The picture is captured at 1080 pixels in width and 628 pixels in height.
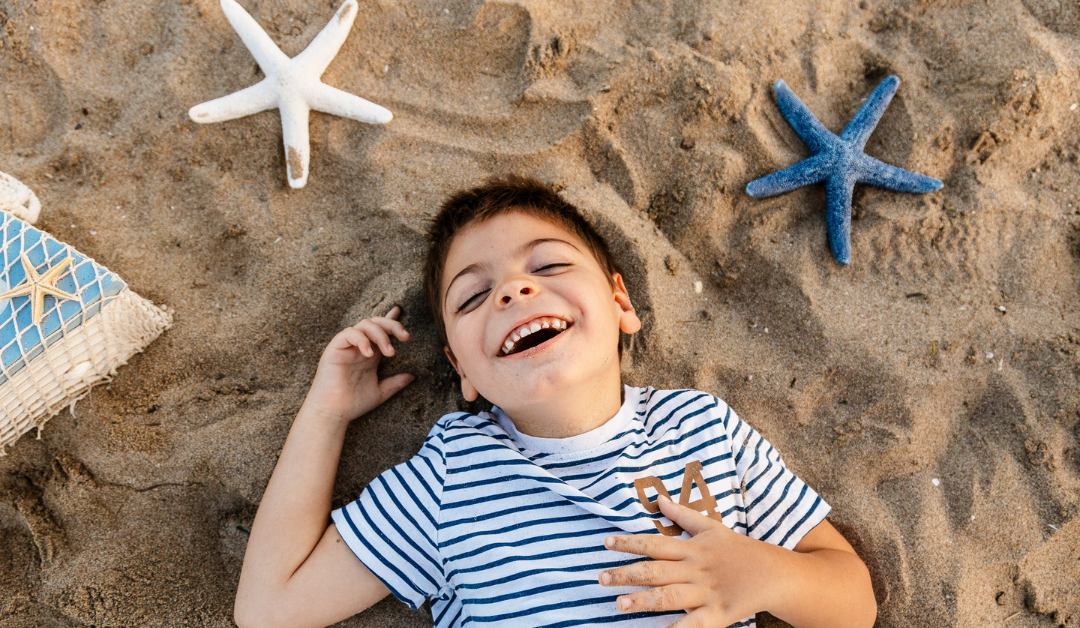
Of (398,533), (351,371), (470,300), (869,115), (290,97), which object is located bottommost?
(398,533)

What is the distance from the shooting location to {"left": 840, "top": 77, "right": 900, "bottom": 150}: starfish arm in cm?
308

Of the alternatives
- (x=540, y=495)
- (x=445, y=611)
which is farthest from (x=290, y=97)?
(x=445, y=611)

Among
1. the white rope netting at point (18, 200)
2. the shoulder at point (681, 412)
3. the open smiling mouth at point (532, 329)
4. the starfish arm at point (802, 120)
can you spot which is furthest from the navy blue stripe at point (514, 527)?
the white rope netting at point (18, 200)

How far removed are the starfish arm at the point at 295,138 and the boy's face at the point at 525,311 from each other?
107cm

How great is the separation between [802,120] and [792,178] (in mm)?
303

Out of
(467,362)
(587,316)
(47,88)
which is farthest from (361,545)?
(47,88)

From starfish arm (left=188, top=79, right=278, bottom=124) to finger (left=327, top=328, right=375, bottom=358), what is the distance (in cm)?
128

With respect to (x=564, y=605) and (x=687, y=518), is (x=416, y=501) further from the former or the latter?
(x=687, y=518)

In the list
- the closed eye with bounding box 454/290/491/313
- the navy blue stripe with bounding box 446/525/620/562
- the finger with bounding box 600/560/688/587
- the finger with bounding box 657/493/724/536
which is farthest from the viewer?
the closed eye with bounding box 454/290/491/313

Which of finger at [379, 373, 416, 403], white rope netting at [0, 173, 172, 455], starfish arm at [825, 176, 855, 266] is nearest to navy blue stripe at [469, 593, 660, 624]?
finger at [379, 373, 416, 403]

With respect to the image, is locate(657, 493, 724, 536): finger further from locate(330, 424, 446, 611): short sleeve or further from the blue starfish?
the blue starfish

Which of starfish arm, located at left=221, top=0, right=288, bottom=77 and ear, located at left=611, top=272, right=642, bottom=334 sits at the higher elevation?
starfish arm, located at left=221, top=0, right=288, bottom=77

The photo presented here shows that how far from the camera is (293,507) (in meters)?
2.55

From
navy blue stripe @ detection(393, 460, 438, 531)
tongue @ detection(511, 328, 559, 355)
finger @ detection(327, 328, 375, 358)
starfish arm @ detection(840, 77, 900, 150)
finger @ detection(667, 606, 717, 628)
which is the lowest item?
navy blue stripe @ detection(393, 460, 438, 531)
